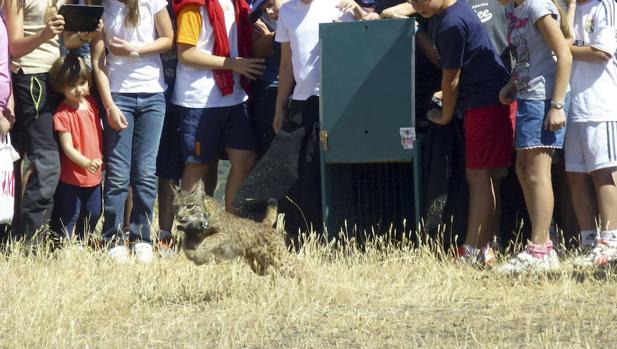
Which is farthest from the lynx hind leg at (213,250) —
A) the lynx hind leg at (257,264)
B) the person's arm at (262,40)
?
the person's arm at (262,40)

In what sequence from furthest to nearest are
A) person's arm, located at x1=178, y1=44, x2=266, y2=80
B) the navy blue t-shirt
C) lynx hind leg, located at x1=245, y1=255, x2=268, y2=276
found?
person's arm, located at x1=178, y1=44, x2=266, y2=80 → the navy blue t-shirt → lynx hind leg, located at x1=245, y1=255, x2=268, y2=276

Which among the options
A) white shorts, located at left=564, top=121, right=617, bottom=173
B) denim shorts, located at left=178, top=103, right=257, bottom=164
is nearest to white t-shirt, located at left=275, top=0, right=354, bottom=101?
denim shorts, located at left=178, top=103, right=257, bottom=164

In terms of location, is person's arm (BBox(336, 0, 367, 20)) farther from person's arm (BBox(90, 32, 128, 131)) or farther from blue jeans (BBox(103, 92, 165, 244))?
person's arm (BBox(90, 32, 128, 131))

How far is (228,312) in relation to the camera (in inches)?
288

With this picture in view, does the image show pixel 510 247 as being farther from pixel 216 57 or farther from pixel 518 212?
pixel 216 57

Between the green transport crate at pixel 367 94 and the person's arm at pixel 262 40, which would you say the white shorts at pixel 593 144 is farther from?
the person's arm at pixel 262 40

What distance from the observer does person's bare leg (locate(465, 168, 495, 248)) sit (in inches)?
342

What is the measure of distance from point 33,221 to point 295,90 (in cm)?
203

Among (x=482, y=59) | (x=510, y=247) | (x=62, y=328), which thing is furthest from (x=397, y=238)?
(x=62, y=328)

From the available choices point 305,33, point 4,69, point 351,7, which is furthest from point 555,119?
point 4,69

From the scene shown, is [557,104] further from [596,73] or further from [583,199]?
[583,199]

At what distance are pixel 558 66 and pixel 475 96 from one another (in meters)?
0.67

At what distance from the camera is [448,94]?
8.66 meters

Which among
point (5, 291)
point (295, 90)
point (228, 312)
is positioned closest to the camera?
point (228, 312)
